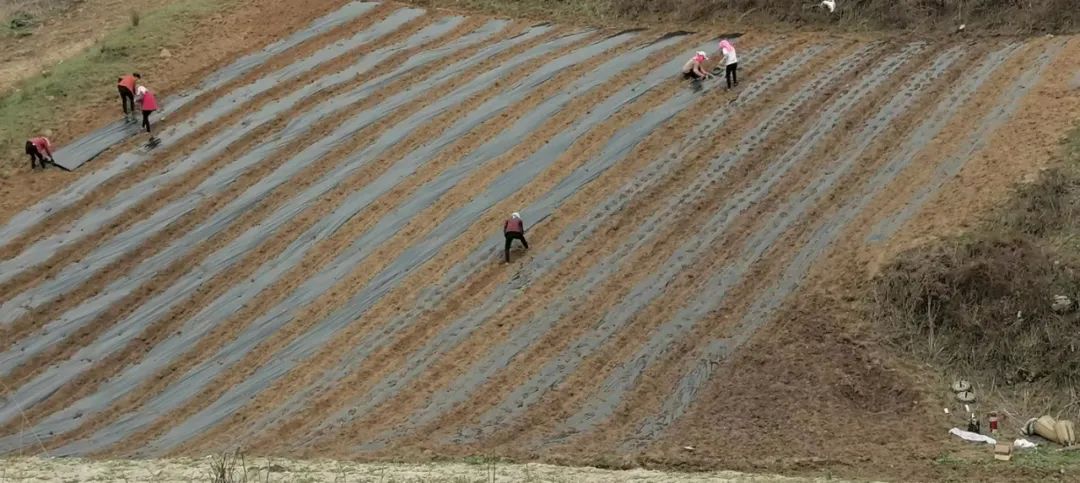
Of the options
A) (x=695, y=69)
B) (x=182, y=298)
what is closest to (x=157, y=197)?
(x=182, y=298)

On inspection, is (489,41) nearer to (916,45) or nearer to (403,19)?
(403,19)

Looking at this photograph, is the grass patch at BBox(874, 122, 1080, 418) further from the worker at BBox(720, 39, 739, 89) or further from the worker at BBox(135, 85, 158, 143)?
the worker at BBox(135, 85, 158, 143)

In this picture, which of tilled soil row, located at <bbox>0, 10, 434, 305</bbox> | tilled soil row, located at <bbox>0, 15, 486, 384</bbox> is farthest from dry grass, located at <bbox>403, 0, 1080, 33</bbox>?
tilled soil row, located at <bbox>0, 15, 486, 384</bbox>

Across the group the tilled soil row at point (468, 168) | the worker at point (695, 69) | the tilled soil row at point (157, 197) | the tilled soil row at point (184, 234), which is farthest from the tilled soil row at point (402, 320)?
the worker at point (695, 69)

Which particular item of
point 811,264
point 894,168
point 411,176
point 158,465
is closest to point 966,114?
point 894,168

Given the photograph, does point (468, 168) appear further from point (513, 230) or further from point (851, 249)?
point (851, 249)
